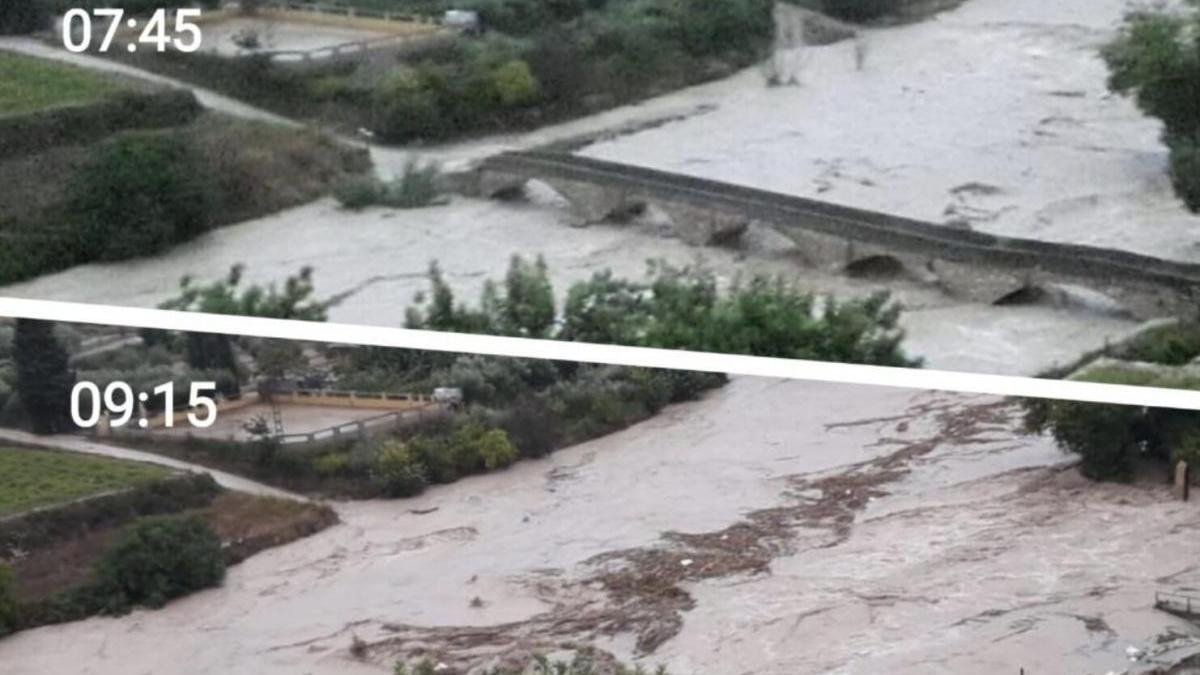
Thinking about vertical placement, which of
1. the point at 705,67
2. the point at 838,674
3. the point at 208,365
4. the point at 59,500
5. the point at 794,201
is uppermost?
the point at 705,67

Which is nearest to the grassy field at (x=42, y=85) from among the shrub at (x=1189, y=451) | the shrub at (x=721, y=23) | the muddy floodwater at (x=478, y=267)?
the muddy floodwater at (x=478, y=267)

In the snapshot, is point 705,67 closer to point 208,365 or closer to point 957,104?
point 957,104

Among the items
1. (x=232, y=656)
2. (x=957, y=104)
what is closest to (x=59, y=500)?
(x=232, y=656)

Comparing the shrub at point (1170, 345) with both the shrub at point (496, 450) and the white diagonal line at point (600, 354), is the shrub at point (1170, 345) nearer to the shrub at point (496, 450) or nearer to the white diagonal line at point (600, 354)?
the white diagonal line at point (600, 354)

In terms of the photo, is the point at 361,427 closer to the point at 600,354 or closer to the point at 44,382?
the point at 600,354

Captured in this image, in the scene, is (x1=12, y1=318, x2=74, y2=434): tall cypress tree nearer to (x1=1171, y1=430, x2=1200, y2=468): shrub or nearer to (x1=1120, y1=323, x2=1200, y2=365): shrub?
(x1=1120, y1=323, x2=1200, y2=365): shrub

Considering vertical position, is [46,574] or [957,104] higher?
[957,104]
